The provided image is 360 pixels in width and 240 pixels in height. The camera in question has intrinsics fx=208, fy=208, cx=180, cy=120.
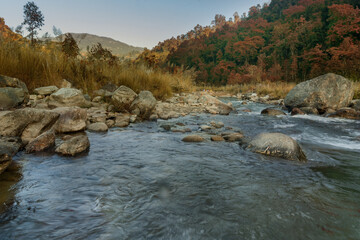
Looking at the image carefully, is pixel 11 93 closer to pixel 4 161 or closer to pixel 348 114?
pixel 4 161

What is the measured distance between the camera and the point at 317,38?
65.9 ft

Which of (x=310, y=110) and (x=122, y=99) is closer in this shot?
(x=122, y=99)

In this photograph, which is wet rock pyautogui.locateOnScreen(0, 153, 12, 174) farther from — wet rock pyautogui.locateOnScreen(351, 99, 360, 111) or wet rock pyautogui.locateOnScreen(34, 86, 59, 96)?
wet rock pyautogui.locateOnScreen(351, 99, 360, 111)

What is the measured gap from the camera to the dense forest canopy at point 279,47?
14538 mm

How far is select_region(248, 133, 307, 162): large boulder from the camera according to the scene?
285 cm

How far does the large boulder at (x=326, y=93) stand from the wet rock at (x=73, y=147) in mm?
7745

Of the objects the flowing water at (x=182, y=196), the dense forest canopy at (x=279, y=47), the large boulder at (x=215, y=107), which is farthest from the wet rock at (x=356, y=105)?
the flowing water at (x=182, y=196)

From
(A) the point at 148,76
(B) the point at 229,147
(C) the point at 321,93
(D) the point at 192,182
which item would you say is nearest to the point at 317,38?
(C) the point at 321,93

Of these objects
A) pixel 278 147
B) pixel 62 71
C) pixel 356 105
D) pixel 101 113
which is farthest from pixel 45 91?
pixel 356 105

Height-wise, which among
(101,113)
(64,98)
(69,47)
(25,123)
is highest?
(69,47)

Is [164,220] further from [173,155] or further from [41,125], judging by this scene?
[41,125]

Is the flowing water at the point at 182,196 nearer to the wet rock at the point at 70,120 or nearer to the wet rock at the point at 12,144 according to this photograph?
the wet rock at the point at 12,144

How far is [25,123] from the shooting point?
3.07 m

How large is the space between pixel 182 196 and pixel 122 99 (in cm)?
435
